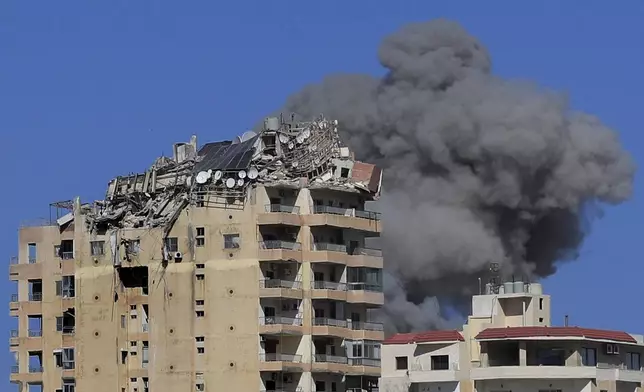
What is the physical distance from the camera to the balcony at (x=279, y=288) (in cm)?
11275

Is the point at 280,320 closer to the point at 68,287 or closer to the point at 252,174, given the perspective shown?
the point at 252,174

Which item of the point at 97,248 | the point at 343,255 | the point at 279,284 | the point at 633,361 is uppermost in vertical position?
the point at 97,248

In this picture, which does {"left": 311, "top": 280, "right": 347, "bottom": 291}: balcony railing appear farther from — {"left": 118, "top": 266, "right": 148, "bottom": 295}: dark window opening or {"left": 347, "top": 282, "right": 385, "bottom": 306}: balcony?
{"left": 118, "top": 266, "right": 148, "bottom": 295}: dark window opening

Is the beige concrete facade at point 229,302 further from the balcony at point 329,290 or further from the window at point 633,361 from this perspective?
the window at point 633,361

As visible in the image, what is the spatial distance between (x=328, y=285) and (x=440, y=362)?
13.1m

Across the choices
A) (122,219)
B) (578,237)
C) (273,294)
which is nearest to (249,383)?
Result: (273,294)

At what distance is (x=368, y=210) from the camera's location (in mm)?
123812

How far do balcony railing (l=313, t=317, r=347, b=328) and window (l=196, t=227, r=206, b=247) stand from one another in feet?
22.8

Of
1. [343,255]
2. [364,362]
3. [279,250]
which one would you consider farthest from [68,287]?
[364,362]

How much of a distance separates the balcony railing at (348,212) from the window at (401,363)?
13.3 metres

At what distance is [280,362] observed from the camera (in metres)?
112

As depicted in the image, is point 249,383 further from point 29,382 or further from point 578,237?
point 578,237

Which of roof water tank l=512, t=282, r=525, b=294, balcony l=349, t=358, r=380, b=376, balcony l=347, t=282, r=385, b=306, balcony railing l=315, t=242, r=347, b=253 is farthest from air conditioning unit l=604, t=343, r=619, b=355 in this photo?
balcony railing l=315, t=242, r=347, b=253

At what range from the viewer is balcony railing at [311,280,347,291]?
376 feet
